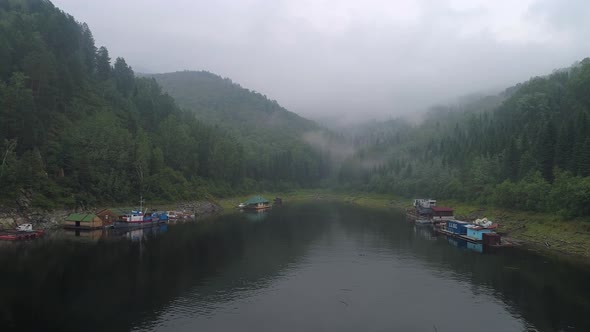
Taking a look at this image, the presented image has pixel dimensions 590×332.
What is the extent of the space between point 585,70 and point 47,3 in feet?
605

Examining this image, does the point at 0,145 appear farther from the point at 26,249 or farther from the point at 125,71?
the point at 125,71

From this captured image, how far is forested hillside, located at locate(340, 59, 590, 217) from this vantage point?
78.5 m

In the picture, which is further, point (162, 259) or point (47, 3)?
point (47, 3)

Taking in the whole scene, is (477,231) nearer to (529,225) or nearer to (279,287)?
(529,225)

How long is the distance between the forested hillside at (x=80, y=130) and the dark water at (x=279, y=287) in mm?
19038

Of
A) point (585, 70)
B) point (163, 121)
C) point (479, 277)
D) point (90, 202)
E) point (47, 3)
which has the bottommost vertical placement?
point (479, 277)

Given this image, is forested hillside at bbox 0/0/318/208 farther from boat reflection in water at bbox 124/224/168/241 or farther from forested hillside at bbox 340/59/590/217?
forested hillside at bbox 340/59/590/217

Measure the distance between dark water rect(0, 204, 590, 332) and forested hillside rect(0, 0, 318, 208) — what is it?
19.0 metres

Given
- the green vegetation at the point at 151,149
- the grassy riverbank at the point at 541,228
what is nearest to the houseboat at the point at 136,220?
the green vegetation at the point at 151,149

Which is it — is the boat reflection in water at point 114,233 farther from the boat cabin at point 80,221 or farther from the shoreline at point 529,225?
the shoreline at point 529,225

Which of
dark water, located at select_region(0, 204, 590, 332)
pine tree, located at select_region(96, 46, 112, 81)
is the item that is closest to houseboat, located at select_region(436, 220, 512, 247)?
dark water, located at select_region(0, 204, 590, 332)

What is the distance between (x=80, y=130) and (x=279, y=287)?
75.2m

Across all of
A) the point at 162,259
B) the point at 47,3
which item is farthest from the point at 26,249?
the point at 47,3

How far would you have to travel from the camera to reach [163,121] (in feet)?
485
